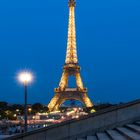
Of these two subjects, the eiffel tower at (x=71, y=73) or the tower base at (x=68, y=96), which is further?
the tower base at (x=68, y=96)

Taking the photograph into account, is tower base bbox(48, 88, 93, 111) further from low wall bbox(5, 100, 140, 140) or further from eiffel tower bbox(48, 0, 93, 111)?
low wall bbox(5, 100, 140, 140)

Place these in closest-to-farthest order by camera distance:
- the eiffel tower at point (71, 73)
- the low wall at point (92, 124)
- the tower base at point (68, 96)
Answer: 1. the low wall at point (92, 124)
2. the eiffel tower at point (71, 73)
3. the tower base at point (68, 96)

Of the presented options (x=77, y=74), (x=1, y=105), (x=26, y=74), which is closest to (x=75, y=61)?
(x=77, y=74)

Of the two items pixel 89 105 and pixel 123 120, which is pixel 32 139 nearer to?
pixel 123 120

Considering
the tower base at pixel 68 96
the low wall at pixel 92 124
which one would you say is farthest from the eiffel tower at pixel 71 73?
the low wall at pixel 92 124

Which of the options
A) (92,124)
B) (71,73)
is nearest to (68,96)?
(71,73)

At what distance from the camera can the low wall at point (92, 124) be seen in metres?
19.6

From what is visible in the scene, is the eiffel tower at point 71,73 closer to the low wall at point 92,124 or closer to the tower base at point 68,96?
the tower base at point 68,96

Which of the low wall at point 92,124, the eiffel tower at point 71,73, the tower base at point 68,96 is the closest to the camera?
the low wall at point 92,124

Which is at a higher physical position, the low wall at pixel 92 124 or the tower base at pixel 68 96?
the tower base at pixel 68 96

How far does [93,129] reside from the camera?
1964 centimetres

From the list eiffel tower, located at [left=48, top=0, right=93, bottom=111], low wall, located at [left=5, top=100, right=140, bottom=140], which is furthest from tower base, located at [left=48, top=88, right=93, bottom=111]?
low wall, located at [left=5, top=100, right=140, bottom=140]

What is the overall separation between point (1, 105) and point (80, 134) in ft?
356

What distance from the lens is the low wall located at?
19.6m
